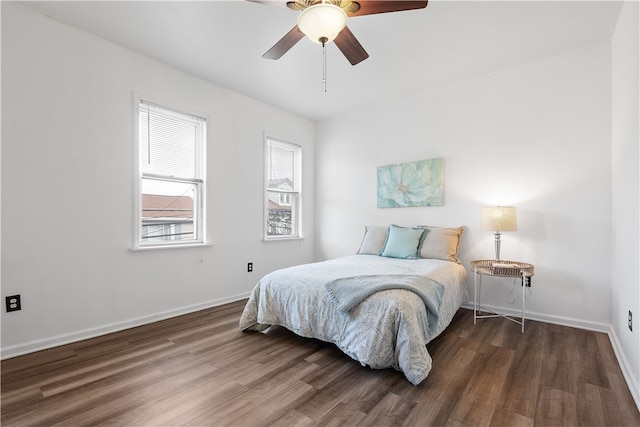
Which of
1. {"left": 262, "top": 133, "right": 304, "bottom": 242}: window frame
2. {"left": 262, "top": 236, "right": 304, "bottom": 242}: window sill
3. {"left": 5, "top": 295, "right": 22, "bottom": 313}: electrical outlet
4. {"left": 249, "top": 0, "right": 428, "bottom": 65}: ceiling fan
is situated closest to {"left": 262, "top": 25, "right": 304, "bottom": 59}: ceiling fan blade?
{"left": 249, "top": 0, "right": 428, "bottom": 65}: ceiling fan

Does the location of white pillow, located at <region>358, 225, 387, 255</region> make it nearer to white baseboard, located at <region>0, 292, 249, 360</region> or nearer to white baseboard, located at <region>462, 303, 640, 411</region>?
white baseboard, located at <region>462, 303, 640, 411</region>

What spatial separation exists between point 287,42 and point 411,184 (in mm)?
2448

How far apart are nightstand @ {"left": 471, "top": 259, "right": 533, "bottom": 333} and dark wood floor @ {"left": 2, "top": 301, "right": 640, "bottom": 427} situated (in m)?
0.49

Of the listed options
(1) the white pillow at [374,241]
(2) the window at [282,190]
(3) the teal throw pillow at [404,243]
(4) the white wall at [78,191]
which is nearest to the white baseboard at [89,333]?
(4) the white wall at [78,191]

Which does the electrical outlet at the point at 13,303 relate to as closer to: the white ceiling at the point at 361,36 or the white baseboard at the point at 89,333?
the white baseboard at the point at 89,333

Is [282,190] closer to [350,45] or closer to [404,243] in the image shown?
[404,243]

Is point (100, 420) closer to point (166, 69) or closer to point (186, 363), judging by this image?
point (186, 363)

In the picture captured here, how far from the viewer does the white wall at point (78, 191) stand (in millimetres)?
2332

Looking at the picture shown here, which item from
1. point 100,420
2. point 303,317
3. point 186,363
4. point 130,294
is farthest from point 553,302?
point 130,294

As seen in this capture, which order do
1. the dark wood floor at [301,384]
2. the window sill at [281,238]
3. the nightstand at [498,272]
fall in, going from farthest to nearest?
the window sill at [281,238] → the nightstand at [498,272] → the dark wood floor at [301,384]

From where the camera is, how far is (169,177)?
10.8 feet

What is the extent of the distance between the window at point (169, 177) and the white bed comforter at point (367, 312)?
1262 millimetres

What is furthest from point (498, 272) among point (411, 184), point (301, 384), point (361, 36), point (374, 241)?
point (361, 36)

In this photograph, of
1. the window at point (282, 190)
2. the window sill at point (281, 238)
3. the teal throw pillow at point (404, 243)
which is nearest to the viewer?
the teal throw pillow at point (404, 243)
